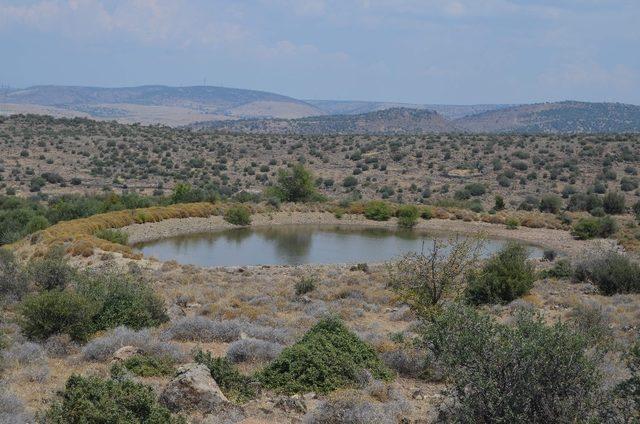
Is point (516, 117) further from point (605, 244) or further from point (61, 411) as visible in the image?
point (61, 411)

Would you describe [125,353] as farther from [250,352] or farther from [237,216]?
[237,216]

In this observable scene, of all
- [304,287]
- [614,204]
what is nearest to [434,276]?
[304,287]

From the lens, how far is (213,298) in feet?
52.5

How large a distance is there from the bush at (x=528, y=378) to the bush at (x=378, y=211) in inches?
1294

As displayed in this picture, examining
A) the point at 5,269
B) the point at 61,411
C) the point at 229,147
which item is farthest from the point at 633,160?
the point at 61,411

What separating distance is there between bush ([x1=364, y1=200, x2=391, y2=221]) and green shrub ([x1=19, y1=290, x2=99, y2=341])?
29.6 m

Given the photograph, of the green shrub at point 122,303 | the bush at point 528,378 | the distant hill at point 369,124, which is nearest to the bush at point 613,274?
the bush at point 528,378

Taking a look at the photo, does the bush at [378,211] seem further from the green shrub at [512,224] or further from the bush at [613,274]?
the bush at [613,274]

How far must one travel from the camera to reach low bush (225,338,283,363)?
33.4ft

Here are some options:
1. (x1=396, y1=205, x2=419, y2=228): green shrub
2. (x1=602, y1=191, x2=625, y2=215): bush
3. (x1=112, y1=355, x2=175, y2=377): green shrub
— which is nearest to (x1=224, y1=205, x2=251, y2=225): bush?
(x1=396, y1=205, x2=419, y2=228): green shrub

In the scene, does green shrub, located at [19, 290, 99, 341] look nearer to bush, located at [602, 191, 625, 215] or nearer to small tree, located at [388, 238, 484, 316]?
small tree, located at [388, 238, 484, 316]

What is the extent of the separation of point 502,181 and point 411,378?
A: 46887mm

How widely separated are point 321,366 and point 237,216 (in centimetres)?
2860

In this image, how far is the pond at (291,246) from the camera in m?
28.0
